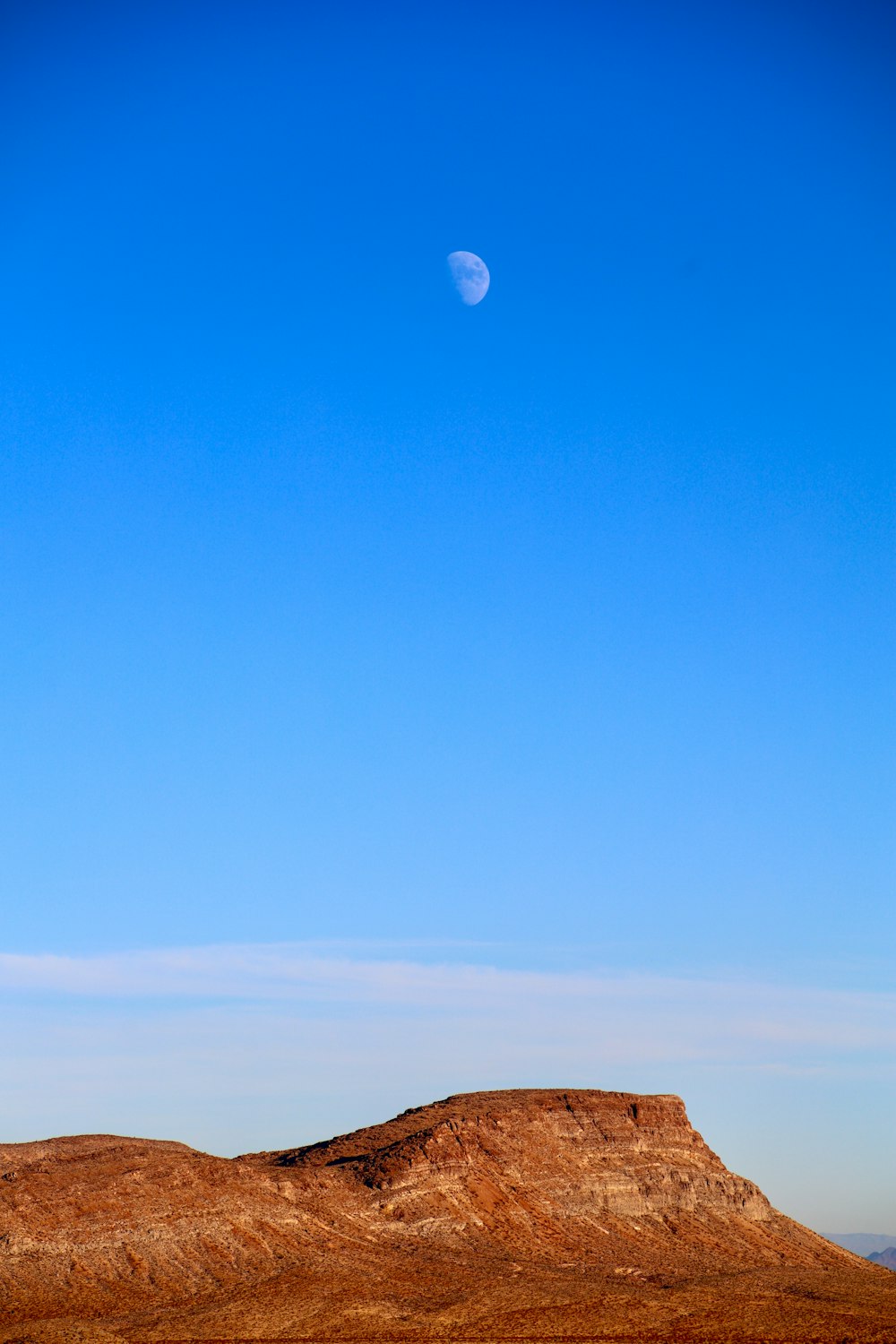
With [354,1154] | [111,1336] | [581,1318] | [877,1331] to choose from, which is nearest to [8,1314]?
[111,1336]

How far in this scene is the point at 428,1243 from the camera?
8812 centimetres

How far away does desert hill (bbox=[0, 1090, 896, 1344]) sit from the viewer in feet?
230

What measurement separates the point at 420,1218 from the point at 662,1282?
17.3m

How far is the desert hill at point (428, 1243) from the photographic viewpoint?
70.0 metres

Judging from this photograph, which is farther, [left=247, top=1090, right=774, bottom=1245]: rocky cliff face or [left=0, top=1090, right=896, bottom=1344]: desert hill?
[left=247, top=1090, right=774, bottom=1245]: rocky cliff face

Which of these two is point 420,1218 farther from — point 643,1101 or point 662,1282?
point 643,1101

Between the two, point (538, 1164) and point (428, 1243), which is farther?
point (538, 1164)

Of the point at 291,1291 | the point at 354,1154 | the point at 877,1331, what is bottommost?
the point at 877,1331

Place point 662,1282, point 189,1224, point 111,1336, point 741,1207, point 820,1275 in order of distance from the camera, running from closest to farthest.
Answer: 1. point 111,1336
2. point 189,1224
3. point 662,1282
4. point 820,1275
5. point 741,1207

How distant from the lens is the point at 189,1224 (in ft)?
258

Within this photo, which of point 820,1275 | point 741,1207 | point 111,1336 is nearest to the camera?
point 111,1336

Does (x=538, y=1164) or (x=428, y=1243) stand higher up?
(x=538, y=1164)

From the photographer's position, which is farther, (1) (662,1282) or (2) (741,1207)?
(2) (741,1207)

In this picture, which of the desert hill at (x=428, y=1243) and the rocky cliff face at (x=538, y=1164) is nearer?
the desert hill at (x=428, y=1243)
